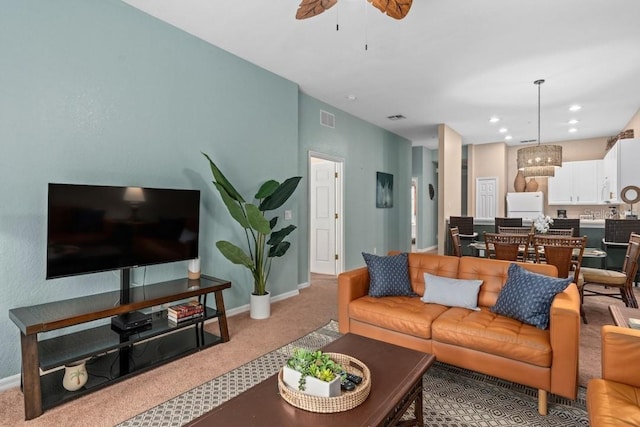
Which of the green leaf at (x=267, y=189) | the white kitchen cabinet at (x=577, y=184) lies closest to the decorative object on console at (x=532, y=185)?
the white kitchen cabinet at (x=577, y=184)

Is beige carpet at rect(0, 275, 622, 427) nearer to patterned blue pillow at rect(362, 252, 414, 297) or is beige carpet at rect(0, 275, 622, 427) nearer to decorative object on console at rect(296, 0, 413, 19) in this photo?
patterned blue pillow at rect(362, 252, 414, 297)

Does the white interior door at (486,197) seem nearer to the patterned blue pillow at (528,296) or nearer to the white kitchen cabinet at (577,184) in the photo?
the white kitchen cabinet at (577,184)

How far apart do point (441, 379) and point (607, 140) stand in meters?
8.58

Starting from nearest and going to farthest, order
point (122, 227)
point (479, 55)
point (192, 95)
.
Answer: point (122, 227)
point (192, 95)
point (479, 55)

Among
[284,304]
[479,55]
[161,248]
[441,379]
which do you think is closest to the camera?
[441,379]

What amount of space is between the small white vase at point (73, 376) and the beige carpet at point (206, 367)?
0.34 ft

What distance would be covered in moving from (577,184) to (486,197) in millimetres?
1955

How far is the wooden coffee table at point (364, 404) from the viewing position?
1409 millimetres

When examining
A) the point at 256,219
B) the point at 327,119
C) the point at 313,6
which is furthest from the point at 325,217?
the point at 313,6

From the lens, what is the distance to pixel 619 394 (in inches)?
62.7

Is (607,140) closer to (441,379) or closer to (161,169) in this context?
(441,379)

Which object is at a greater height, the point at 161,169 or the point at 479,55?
the point at 479,55

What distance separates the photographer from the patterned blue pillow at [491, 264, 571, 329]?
7.80ft

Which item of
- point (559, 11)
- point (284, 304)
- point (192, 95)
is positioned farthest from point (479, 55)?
point (284, 304)
